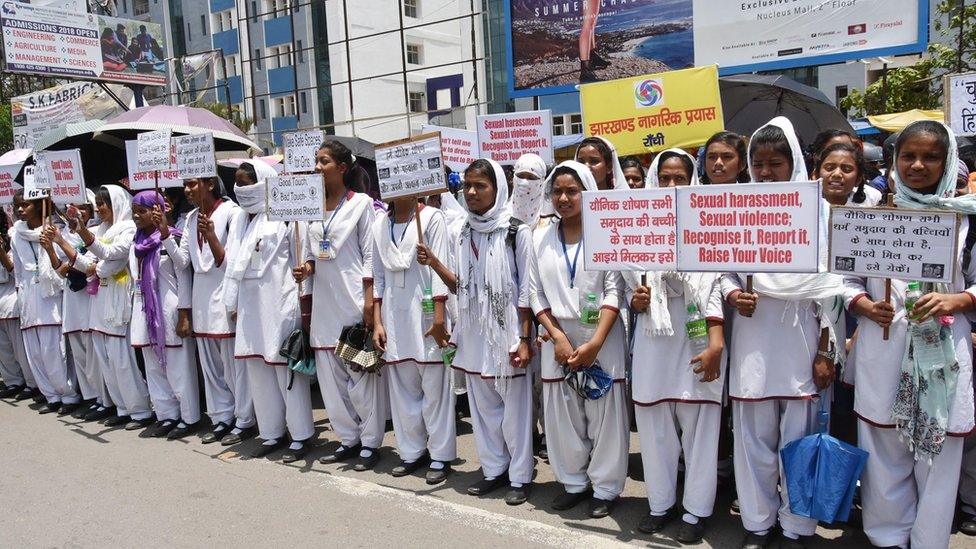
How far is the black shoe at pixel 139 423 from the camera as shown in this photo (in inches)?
254

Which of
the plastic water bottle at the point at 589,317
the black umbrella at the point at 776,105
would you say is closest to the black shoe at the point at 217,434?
the plastic water bottle at the point at 589,317

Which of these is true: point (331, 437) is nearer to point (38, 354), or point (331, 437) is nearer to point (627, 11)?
point (38, 354)

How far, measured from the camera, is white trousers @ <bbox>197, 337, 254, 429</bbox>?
19.0 ft

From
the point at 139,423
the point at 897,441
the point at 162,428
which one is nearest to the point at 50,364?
the point at 139,423

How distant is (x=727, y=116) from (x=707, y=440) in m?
5.65

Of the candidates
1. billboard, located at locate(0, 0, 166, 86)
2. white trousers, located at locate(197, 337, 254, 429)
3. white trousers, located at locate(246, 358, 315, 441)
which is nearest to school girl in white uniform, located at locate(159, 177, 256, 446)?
white trousers, located at locate(197, 337, 254, 429)

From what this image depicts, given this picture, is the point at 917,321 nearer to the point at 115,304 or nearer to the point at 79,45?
the point at 115,304

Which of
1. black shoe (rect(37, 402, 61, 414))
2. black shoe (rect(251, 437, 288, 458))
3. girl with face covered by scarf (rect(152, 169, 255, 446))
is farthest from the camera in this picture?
black shoe (rect(37, 402, 61, 414))

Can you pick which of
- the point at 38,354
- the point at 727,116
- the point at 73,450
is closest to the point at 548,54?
the point at 727,116

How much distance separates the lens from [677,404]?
377cm

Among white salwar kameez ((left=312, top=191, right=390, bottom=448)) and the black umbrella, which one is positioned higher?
the black umbrella

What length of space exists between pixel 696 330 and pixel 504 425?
1.36 meters

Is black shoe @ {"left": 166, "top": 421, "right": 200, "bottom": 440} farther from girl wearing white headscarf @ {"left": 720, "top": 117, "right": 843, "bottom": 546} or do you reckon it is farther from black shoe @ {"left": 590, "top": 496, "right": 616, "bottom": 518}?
girl wearing white headscarf @ {"left": 720, "top": 117, "right": 843, "bottom": 546}

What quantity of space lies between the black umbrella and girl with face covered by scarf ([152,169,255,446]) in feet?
16.8
